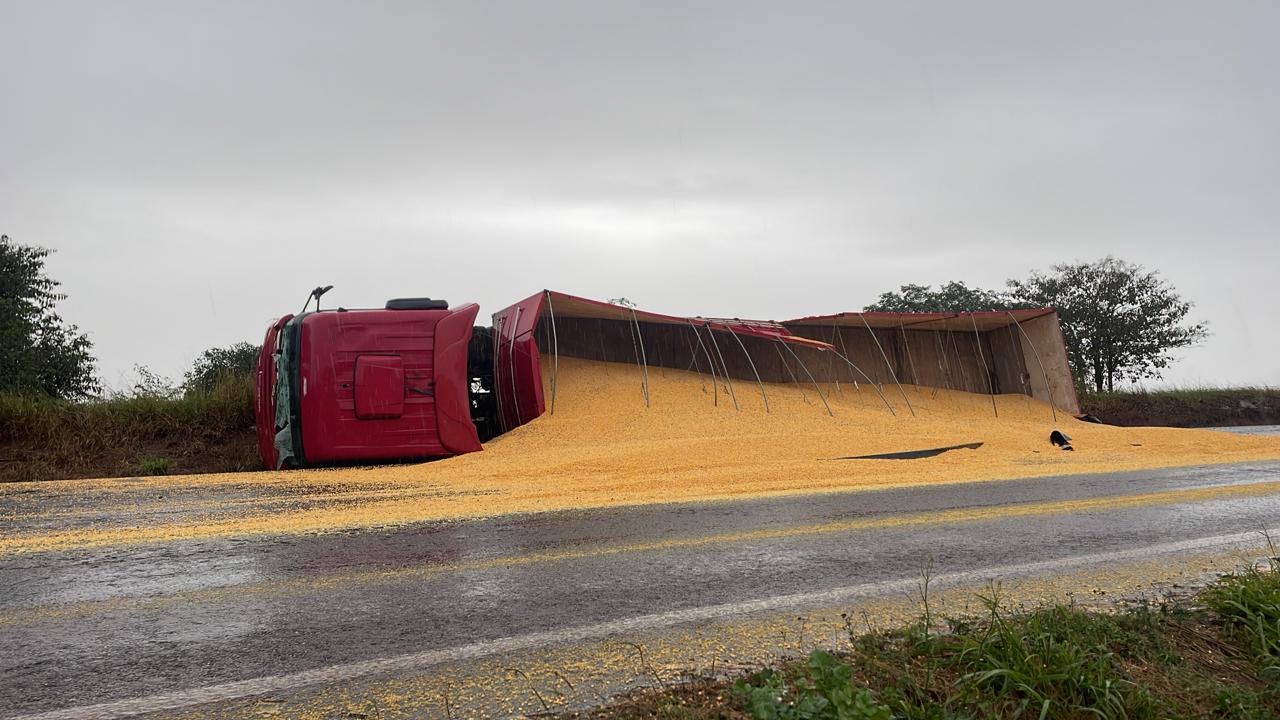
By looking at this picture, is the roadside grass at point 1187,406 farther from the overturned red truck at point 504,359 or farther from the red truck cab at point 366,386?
the red truck cab at point 366,386

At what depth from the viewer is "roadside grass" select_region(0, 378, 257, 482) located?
11.9m

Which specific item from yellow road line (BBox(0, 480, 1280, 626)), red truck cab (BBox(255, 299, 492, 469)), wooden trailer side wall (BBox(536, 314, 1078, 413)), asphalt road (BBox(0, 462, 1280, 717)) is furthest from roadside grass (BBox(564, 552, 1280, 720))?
wooden trailer side wall (BBox(536, 314, 1078, 413))

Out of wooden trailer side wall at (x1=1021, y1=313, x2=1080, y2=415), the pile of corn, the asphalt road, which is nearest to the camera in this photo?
the asphalt road

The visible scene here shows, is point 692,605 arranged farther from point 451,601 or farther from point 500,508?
point 500,508

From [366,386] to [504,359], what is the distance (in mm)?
3139

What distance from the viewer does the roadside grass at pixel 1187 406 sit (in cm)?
2245

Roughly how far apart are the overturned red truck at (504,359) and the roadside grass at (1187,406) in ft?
17.5

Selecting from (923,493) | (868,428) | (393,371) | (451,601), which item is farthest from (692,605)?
(868,428)

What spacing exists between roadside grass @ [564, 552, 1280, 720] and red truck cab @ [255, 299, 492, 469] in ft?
28.8

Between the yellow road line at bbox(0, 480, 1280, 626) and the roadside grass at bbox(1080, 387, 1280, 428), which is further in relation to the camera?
the roadside grass at bbox(1080, 387, 1280, 428)

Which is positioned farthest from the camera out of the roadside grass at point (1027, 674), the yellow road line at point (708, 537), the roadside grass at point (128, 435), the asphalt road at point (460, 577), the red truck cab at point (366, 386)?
the roadside grass at point (128, 435)

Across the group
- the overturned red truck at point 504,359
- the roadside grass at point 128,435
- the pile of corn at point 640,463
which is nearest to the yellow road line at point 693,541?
the pile of corn at point 640,463

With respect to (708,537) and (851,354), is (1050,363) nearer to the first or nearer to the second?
(851,354)

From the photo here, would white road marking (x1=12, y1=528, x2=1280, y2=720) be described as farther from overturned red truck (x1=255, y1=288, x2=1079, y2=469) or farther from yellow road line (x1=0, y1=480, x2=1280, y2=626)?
overturned red truck (x1=255, y1=288, x2=1079, y2=469)
